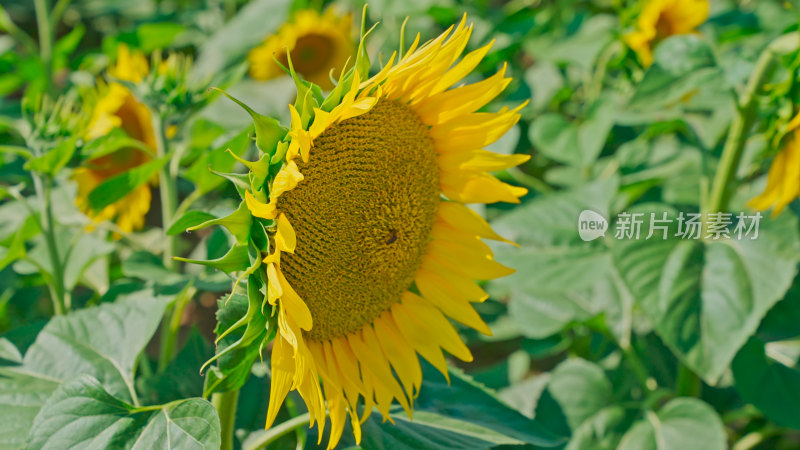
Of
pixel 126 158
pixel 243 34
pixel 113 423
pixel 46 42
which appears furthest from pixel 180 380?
pixel 46 42

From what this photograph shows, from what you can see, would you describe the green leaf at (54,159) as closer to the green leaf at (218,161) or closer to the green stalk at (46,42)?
the green leaf at (218,161)

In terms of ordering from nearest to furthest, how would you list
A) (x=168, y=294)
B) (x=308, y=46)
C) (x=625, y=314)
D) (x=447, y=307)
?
(x=447, y=307) → (x=168, y=294) → (x=625, y=314) → (x=308, y=46)

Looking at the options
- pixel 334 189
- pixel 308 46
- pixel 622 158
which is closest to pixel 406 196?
pixel 334 189

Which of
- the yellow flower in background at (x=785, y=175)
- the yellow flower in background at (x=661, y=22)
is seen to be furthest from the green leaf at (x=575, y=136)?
the yellow flower in background at (x=785, y=175)

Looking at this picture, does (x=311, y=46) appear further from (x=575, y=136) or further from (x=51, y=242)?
(x=51, y=242)

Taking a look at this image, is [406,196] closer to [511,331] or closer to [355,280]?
[355,280]

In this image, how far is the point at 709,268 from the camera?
1.35 meters

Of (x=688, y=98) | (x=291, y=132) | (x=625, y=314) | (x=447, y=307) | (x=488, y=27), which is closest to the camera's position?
(x=291, y=132)

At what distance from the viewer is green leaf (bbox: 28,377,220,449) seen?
83 centimetres

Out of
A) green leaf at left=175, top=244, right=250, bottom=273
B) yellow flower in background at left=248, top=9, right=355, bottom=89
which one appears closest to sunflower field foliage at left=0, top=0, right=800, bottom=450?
green leaf at left=175, top=244, right=250, bottom=273

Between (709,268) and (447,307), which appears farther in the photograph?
(709,268)

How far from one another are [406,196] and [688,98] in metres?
1.13

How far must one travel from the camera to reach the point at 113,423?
2.85 ft

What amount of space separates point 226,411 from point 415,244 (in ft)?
1.13
